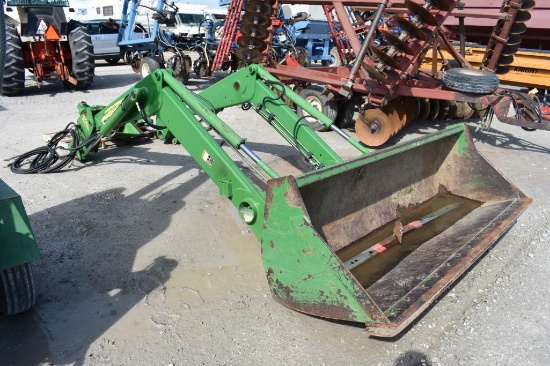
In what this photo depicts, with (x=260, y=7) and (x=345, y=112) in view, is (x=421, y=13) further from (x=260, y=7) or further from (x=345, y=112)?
(x=260, y=7)

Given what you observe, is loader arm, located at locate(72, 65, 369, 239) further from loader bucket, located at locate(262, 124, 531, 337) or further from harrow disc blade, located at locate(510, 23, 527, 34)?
harrow disc blade, located at locate(510, 23, 527, 34)

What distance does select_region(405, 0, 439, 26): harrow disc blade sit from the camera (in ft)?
18.9

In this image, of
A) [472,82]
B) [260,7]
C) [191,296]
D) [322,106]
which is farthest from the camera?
[322,106]

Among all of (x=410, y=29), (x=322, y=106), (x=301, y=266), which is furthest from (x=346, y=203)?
A: (x=322, y=106)

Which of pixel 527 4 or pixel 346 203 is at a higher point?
pixel 527 4

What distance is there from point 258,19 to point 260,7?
194 millimetres

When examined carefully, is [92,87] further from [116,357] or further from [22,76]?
[116,357]

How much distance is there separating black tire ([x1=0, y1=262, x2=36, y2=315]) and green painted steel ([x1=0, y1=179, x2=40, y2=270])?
0.12 meters

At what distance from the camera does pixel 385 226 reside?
4004mm

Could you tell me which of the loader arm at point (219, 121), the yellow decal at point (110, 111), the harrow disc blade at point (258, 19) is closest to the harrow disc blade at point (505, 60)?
the harrow disc blade at point (258, 19)

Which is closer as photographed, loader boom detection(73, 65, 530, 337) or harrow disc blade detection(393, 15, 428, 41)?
loader boom detection(73, 65, 530, 337)

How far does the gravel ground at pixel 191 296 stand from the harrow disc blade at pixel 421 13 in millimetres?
2439

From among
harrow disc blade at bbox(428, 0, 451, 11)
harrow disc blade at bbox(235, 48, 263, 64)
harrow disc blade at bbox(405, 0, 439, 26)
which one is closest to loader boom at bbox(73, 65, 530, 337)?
harrow disc blade at bbox(405, 0, 439, 26)

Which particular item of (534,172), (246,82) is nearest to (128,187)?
(246,82)
